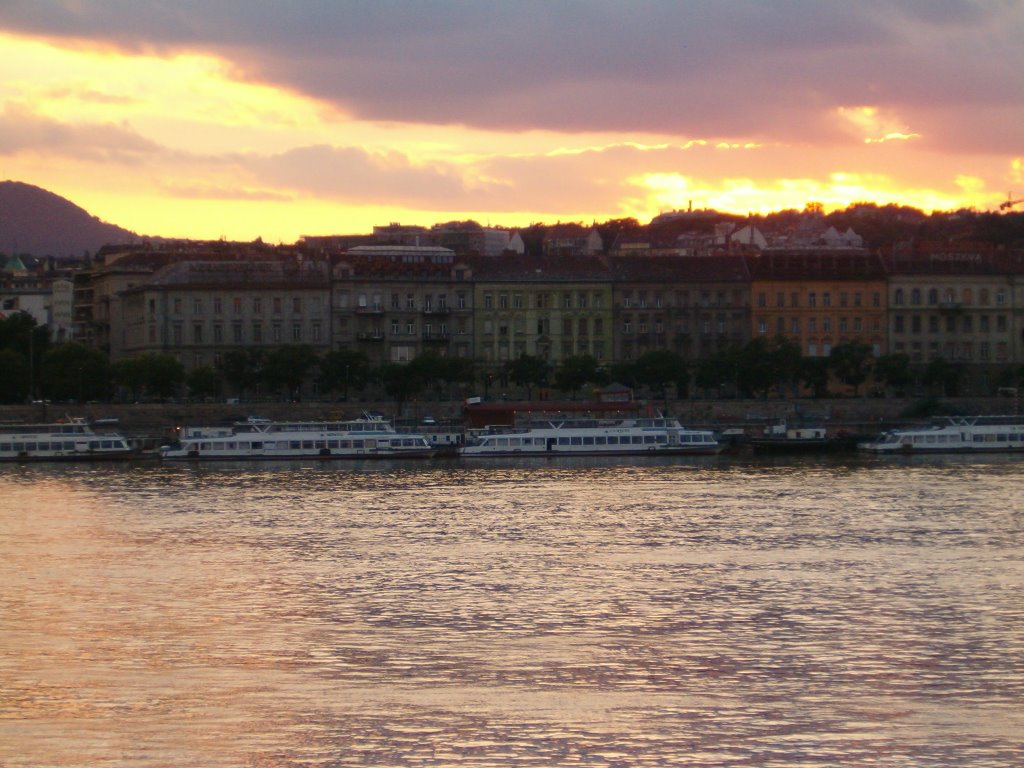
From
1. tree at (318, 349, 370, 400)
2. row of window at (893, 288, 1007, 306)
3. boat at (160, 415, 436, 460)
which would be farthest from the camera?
row of window at (893, 288, 1007, 306)

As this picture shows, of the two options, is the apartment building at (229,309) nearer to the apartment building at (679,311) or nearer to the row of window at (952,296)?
the apartment building at (679,311)

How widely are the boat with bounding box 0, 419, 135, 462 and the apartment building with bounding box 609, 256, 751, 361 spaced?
989 inches

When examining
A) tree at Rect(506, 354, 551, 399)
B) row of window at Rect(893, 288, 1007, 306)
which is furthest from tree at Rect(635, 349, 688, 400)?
row of window at Rect(893, 288, 1007, 306)

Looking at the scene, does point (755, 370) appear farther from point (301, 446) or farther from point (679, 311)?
point (301, 446)

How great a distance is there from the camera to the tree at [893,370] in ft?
234

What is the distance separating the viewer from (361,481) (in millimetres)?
47531

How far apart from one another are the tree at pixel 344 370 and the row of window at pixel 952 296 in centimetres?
2327

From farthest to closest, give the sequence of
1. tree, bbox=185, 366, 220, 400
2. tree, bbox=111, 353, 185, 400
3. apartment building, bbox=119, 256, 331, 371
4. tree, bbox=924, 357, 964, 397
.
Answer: apartment building, bbox=119, 256, 331, 371 → tree, bbox=924, 357, 964, 397 → tree, bbox=185, 366, 220, 400 → tree, bbox=111, 353, 185, 400

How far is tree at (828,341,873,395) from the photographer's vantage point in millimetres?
71562

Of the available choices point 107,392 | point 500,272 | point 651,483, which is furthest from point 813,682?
point 500,272

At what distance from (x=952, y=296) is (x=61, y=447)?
38.3m

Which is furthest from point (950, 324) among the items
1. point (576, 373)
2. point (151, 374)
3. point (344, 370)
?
point (151, 374)

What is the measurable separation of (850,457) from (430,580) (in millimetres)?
32274

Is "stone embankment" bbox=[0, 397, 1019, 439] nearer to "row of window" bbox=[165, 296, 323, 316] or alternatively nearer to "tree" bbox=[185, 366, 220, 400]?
"tree" bbox=[185, 366, 220, 400]
